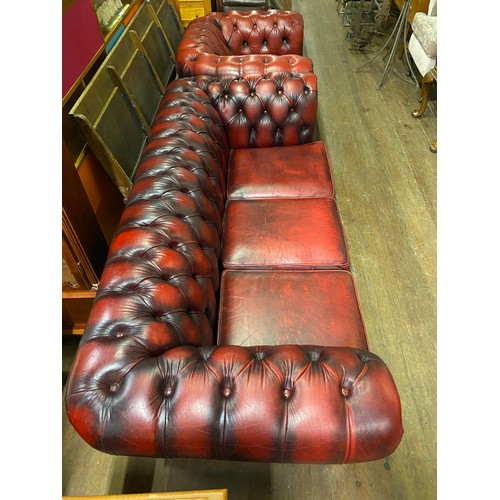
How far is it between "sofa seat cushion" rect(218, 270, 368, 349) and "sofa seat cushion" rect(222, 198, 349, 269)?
52mm

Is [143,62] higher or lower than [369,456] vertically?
higher

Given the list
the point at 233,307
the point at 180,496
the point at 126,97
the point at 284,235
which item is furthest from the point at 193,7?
the point at 180,496

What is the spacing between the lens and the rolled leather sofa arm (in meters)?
0.83

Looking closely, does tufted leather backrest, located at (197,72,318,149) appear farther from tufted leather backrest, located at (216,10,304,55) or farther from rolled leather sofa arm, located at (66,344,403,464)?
rolled leather sofa arm, located at (66,344,403,464)

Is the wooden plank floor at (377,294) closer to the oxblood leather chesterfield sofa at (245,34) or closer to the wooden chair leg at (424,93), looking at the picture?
the wooden chair leg at (424,93)

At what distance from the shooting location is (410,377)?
163 cm

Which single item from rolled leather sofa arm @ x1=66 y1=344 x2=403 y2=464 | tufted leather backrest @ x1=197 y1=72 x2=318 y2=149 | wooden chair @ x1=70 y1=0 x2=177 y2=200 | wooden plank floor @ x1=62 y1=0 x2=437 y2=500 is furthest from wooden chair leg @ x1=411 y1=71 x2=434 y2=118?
rolled leather sofa arm @ x1=66 y1=344 x2=403 y2=464

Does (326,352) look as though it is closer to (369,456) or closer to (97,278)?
(369,456)

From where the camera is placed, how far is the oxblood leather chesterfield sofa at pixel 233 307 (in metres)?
0.84

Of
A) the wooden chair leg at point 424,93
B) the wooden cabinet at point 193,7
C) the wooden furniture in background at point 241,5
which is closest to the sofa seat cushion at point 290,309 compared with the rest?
the wooden chair leg at point 424,93
